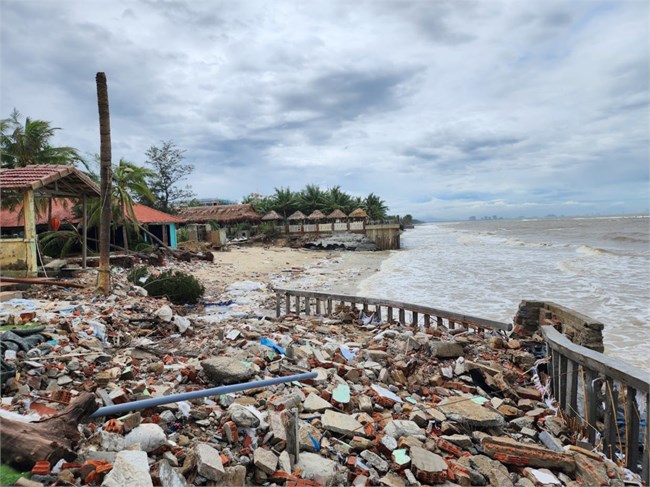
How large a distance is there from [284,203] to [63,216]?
2517 cm

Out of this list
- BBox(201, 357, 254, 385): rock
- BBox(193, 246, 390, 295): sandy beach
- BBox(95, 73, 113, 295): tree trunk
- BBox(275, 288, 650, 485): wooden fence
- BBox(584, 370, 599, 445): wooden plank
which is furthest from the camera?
BBox(193, 246, 390, 295): sandy beach

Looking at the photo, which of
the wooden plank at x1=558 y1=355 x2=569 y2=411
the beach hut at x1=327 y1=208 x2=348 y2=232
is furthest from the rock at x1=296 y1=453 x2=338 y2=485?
the beach hut at x1=327 y1=208 x2=348 y2=232

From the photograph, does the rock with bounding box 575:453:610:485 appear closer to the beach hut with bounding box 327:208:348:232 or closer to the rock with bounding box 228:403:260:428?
the rock with bounding box 228:403:260:428

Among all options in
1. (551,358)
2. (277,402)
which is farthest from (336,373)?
(551,358)

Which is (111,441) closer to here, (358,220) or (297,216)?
(297,216)

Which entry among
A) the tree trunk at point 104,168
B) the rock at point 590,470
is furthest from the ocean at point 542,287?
the tree trunk at point 104,168

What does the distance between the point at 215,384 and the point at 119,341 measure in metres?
3.17

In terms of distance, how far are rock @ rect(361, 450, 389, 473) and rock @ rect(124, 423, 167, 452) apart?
1.63m

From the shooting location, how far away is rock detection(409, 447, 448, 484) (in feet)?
10.2

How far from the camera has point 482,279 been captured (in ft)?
61.1

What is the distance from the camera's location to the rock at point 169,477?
263cm

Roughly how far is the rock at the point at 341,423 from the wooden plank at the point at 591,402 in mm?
2247

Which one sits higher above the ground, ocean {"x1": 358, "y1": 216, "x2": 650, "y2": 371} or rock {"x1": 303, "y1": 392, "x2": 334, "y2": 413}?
rock {"x1": 303, "y1": 392, "x2": 334, "y2": 413}

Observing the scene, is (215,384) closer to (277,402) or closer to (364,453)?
(277,402)
